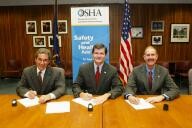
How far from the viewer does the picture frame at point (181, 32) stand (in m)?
8.50

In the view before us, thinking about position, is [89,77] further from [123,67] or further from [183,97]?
[123,67]

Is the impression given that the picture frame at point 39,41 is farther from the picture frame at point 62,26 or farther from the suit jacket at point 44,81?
the suit jacket at point 44,81

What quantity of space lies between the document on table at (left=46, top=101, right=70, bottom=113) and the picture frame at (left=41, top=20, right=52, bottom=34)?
6.18 meters

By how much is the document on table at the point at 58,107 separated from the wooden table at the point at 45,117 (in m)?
0.05

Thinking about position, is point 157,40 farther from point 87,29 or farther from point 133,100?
point 133,100

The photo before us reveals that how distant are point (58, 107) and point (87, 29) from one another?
7.94ft

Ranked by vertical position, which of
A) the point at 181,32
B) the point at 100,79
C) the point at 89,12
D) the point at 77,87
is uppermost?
the point at 89,12

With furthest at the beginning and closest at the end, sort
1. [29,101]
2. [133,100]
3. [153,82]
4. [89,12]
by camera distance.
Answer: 1. [89,12]
2. [153,82]
3. [29,101]
4. [133,100]

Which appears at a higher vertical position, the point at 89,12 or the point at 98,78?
the point at 89,12

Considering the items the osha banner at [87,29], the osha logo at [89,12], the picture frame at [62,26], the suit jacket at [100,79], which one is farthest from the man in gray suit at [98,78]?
the picture frame at [62,26]

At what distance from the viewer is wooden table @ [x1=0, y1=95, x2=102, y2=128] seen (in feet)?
7.45

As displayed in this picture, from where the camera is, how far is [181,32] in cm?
852

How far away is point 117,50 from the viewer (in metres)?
8.80

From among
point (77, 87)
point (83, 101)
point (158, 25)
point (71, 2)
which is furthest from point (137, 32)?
point (83, 101)
